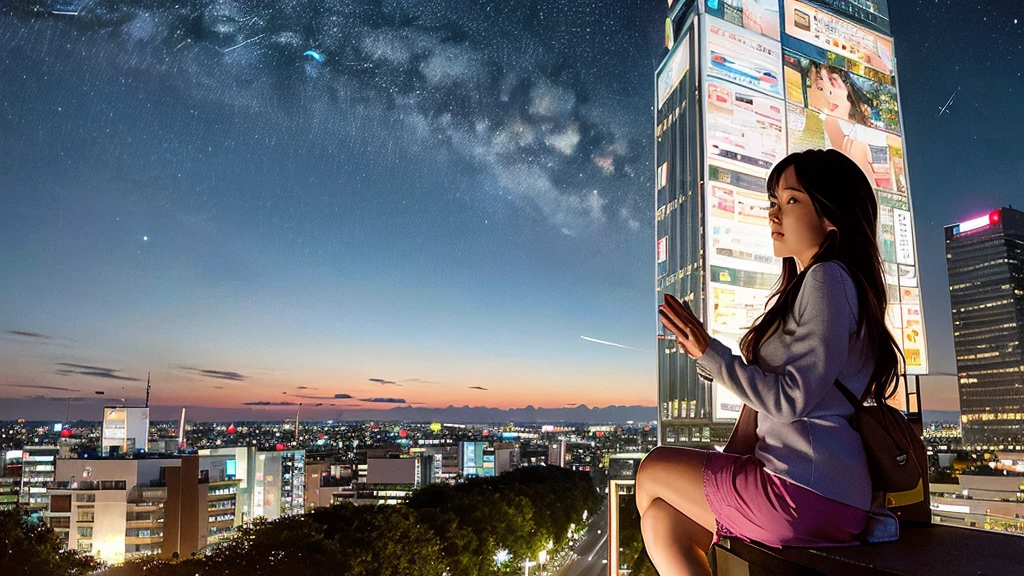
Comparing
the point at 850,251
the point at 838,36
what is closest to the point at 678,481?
the point at 850,251

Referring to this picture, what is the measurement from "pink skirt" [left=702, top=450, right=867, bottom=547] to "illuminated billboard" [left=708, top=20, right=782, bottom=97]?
8.65 m

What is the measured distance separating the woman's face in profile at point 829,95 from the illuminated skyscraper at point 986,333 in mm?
25142

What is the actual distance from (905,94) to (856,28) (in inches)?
44.7

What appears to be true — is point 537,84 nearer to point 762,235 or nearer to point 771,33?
point 771,33

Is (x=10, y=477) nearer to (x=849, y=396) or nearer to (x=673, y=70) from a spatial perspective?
(x=673, y=70)

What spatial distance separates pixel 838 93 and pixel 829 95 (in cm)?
16

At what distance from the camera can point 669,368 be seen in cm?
1084

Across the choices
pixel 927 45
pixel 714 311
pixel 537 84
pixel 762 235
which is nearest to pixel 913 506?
pixel 714 311

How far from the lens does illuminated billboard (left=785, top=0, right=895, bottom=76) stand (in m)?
9.51

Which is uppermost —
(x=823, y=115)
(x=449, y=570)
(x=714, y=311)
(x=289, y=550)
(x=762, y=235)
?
(x=823, y=115)

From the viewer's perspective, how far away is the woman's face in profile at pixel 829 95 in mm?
8984

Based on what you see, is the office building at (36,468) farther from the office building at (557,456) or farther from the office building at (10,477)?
the office building at (557,456)

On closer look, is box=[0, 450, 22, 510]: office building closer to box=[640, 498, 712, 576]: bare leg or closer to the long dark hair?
box=[640, 498, 712, 576]: bare leg

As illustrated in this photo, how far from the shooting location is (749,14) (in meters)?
9.54
